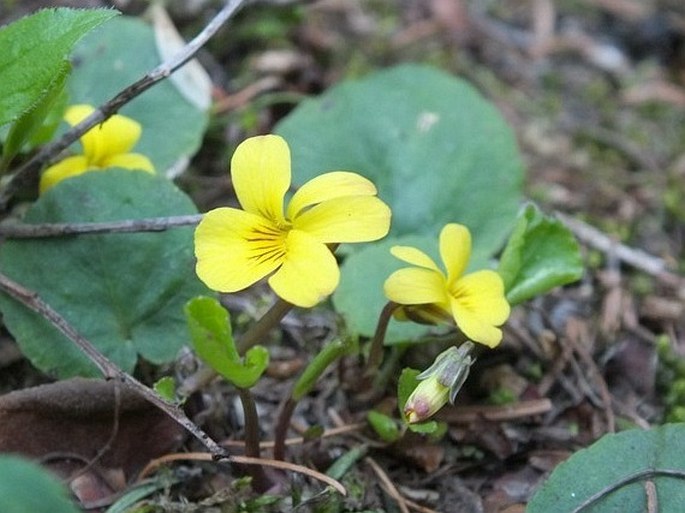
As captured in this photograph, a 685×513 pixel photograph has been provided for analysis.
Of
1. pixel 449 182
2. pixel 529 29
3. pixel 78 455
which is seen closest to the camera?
pixel 78 455

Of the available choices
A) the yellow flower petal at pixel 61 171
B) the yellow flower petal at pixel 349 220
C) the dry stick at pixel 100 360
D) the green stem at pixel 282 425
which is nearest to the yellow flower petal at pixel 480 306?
the yellow flower petal at pixel 349 220

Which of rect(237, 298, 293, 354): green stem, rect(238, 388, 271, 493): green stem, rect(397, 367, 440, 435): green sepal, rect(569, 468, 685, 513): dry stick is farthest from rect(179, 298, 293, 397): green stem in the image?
rect(569, 468, 685, 513): dry stick

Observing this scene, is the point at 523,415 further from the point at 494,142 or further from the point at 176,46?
the point at 176,46

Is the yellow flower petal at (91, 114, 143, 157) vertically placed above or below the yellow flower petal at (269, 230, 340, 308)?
above

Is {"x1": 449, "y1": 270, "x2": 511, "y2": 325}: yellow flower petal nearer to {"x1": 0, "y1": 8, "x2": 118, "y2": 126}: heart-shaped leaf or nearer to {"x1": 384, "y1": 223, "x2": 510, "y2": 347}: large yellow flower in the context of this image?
{"x1": 384, "y1": 223, "x2": 510, "y2": 347}: large yellow flower

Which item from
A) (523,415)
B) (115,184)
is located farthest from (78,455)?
(523,415)

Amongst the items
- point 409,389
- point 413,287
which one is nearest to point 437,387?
point 409,389

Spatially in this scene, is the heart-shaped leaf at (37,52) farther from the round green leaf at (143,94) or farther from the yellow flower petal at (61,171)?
the round green leaf at (143,94)
